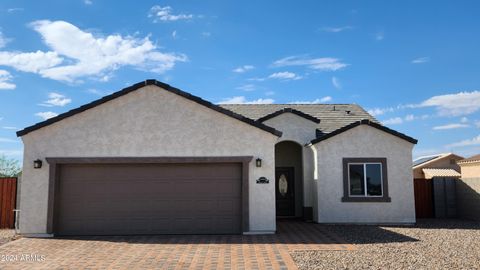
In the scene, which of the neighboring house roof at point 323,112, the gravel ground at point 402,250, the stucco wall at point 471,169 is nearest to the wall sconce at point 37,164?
the gravel ground at point 402,250

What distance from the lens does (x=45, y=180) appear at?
42.8 ft

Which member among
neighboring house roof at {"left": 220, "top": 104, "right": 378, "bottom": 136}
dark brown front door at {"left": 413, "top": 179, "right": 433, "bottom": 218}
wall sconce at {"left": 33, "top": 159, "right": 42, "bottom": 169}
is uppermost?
neighboring house roof at {"left": 220, "top": 104, "right": 378, "bottom": 136}

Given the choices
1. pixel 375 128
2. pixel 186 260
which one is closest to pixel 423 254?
pixel 186 260

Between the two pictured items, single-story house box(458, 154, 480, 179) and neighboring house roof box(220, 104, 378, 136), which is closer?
neighboring house roof box(220, 104, 378, 136)

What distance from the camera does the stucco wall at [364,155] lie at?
1591 centimetres

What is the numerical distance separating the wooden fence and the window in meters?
12.8

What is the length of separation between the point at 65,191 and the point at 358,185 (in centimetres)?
1072

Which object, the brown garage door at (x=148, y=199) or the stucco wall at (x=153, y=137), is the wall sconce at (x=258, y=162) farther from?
the brown garage door at (x=148, y=199)

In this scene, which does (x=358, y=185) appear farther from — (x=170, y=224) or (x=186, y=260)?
(x=186, y=260)

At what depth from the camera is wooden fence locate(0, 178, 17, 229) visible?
15.6m

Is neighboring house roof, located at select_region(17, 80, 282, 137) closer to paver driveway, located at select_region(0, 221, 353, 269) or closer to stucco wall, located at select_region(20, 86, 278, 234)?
stucco wall, located at select_region(20, 86, 278, 234)

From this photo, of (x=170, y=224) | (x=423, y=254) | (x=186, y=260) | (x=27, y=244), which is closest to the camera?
(x=186, y=260)

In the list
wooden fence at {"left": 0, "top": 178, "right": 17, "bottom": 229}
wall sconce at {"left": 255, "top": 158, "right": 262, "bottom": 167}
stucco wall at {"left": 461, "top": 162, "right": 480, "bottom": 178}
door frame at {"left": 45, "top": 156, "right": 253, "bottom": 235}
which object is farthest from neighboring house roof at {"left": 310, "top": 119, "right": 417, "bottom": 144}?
stucco wall at {"left": 461, "top": 162, "right": 480, "bottom": 178}

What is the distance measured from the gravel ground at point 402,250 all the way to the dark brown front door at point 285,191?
12.5 feet
